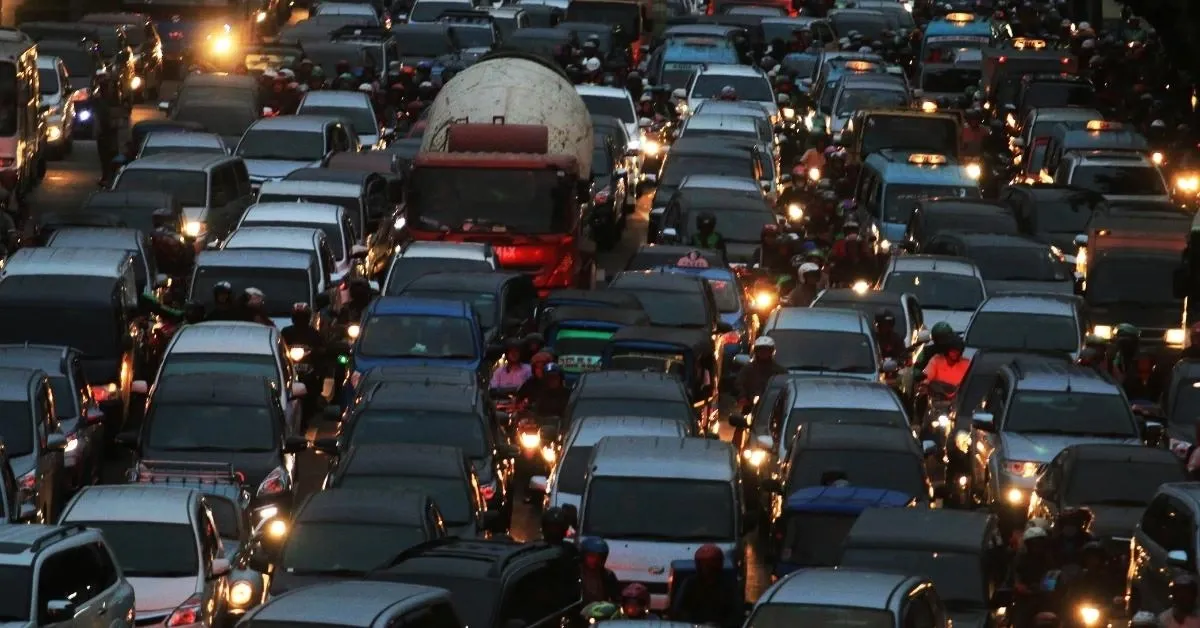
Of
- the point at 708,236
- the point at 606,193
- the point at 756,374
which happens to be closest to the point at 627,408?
the point at 756,374

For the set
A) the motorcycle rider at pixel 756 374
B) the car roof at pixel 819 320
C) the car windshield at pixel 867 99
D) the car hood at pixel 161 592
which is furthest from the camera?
the car windshield at pixel 867 99

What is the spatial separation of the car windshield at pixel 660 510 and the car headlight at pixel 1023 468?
3.70 m

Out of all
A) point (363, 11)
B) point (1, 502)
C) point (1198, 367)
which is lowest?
point (363, 11)

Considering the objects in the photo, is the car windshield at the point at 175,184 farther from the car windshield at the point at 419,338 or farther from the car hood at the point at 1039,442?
the car hood at the point at 1039,442

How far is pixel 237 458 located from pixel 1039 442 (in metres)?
6.49

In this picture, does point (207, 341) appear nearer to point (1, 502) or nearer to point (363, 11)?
point (1, 502)

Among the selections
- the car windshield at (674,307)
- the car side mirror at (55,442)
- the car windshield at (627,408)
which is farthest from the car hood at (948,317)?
the car side mirror at (55,442)

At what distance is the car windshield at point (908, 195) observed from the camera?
3953cm

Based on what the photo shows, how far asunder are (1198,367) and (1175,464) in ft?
15.0

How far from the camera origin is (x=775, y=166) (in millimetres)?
45750

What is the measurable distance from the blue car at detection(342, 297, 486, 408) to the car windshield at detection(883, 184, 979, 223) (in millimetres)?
11417

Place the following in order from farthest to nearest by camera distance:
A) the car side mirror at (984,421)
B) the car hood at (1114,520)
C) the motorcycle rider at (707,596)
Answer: the car side mirror at (984,421), the car hood at (1114,520), the motorcycle rider at (707,596)

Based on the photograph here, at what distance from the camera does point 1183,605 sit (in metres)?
18.8

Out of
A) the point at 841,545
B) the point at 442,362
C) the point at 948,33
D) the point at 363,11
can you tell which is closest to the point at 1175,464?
the point at 841,545
